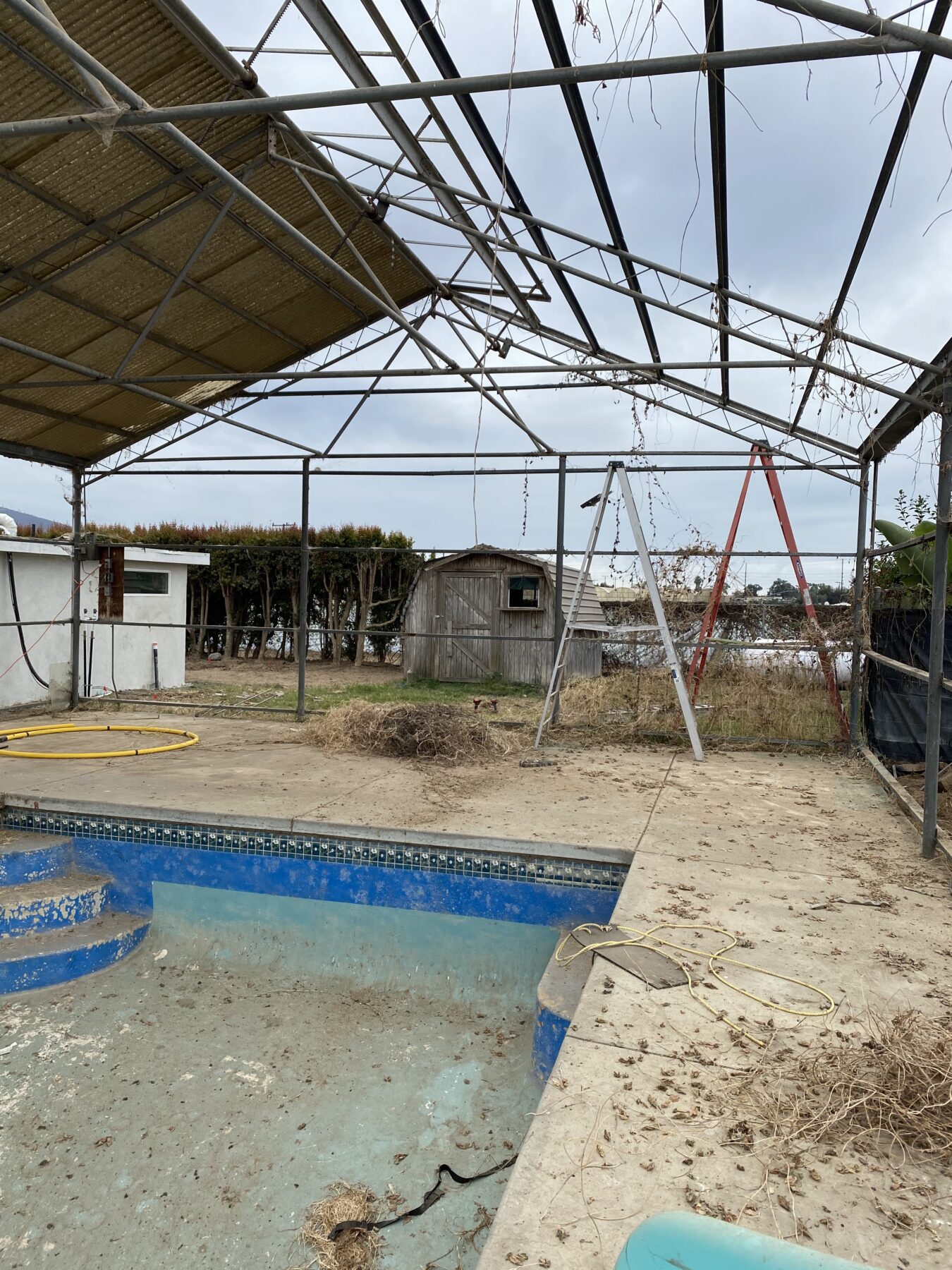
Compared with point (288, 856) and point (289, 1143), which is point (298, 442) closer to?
point (288, 856)

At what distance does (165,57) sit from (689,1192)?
16.5 feet

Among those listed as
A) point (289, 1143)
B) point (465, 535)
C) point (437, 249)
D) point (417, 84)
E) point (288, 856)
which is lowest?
point (289, 1143)

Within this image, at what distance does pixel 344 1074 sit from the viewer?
9.73 feet

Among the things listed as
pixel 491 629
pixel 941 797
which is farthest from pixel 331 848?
pixel 491 629

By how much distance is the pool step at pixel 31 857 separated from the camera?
13.4 feet

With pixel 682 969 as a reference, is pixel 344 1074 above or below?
below

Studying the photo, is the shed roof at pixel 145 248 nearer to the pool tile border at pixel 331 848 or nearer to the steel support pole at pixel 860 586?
the pool tile border at pixel 331 848

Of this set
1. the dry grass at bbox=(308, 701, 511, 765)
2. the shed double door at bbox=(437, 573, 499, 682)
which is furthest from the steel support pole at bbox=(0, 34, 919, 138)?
the shed double door at bbox=(437, 573, 499, 682)

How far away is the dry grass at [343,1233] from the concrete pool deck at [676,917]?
0.72 m

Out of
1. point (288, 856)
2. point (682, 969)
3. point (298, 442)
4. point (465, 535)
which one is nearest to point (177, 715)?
point (298, 442)

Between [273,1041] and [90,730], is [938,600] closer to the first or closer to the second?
[273,1041]

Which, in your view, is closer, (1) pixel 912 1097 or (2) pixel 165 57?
(1) pixel 912 1097

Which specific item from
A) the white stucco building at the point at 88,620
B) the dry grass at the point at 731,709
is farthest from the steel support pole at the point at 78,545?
the dry grass at the point at 731,709

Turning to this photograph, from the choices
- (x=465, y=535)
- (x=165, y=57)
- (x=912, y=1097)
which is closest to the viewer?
(x=912, y=1097)
